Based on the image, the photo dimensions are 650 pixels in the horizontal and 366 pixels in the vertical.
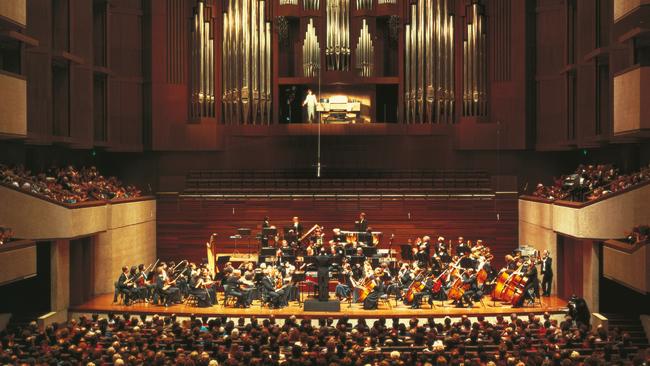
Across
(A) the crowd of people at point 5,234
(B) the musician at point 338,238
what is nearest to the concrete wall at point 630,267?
(B) the musician at point 338,238

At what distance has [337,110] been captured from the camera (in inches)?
938

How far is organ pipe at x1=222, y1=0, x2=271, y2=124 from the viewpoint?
77.6ft

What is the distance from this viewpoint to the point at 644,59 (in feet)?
56.2

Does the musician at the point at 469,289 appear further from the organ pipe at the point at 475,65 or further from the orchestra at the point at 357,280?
the organ pipe at the point at 475,65

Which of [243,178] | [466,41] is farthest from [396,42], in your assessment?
[243,178]

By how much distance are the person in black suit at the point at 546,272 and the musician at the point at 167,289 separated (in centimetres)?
766

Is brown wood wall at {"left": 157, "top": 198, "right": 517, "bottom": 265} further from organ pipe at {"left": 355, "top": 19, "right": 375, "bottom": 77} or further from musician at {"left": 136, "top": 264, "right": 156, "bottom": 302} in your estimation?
musician at {"left": 136, "top": 264, "right": 156, "bottom": 302}

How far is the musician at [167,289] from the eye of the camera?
17.9 meters

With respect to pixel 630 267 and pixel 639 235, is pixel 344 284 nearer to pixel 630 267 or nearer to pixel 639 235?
pixel 630 267

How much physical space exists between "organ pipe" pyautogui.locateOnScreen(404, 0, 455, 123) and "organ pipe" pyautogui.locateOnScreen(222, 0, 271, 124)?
3.80 m

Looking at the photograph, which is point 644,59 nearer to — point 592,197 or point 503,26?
point 592,197

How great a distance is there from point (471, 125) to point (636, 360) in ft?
42.3

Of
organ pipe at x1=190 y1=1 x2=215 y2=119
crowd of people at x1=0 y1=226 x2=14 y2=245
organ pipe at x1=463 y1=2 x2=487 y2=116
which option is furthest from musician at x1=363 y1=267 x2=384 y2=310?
organ pipe at x1=190 y1=1 x2=215 y2=119

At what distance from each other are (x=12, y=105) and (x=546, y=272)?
1119 cm
